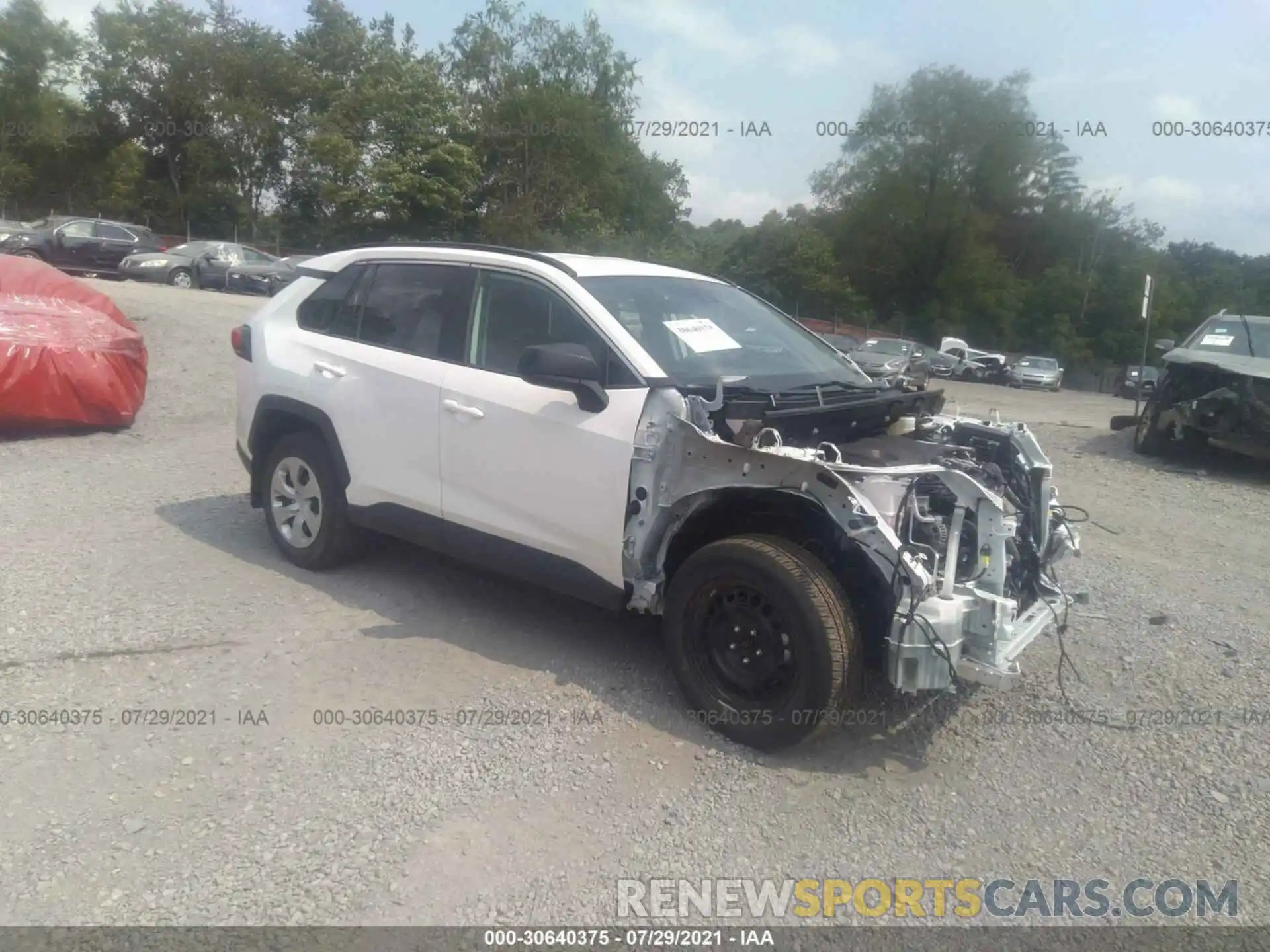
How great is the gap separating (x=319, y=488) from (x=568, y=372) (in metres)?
2.10

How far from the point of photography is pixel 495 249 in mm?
5102

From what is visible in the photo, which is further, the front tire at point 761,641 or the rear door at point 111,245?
the rear door at point 111,245

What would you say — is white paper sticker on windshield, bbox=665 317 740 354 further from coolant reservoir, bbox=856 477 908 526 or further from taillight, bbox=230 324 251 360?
taillight, bbox=230 324 251 360

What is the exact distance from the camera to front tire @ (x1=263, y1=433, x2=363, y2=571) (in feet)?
17.8

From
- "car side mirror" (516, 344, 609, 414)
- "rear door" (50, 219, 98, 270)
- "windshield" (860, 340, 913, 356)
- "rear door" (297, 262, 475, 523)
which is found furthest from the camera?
"windshield" (860, 340, 913, 356)

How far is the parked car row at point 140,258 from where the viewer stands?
952 inches

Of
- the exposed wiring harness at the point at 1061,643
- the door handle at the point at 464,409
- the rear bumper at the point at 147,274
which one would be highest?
the rear bumper at the point at 147,274

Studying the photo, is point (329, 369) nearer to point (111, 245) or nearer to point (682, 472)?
point (682, 472)

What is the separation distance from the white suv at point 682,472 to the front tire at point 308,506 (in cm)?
1

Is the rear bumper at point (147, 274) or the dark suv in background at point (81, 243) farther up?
the dark suv in background at point (81, 243)

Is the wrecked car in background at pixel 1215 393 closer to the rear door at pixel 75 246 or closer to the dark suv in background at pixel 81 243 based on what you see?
the dark suv in background at pixel 81 243

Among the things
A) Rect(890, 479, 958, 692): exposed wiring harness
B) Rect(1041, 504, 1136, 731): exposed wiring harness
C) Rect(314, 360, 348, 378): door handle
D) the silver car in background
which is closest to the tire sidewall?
Rect(314, 360, 348, 378): door handle

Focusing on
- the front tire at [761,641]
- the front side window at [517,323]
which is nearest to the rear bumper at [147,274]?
the front side window at [517,323]

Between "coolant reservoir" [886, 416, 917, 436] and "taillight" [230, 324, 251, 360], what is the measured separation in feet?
11.9
